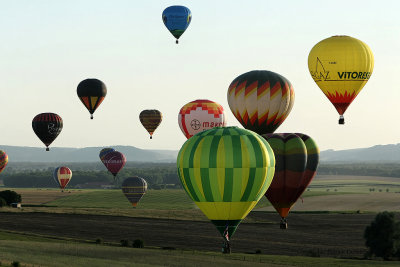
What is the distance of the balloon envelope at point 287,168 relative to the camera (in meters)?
48.0

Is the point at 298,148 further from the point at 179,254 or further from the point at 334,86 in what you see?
the point at 179,254

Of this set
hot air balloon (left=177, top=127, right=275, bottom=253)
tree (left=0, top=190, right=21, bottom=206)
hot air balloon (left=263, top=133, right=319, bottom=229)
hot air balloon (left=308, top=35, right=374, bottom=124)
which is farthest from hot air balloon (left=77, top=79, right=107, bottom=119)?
hot air balloon (left=177, top=127, right=275, bottom=253)

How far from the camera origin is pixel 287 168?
4800 centimetres

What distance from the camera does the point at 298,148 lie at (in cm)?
4838

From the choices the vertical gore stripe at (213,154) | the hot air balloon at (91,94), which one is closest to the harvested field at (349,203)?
the hot air balloon at (91,94)

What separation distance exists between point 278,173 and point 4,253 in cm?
1899

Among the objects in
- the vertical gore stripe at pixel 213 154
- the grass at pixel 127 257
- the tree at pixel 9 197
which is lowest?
the grass at pixel 127 257

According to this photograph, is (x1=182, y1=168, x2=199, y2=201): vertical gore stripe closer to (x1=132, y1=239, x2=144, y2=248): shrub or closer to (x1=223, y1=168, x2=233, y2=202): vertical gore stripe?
(x1=223, y1=168, x2=233, y2=202): vertical gore stripe

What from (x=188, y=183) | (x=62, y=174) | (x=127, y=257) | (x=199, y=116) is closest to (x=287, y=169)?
(x=188, y=183)

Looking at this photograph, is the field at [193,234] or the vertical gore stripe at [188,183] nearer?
the vertical gore stripe at [188,183]

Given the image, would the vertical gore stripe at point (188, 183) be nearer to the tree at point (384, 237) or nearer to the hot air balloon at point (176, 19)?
the tree at point (384, 237)

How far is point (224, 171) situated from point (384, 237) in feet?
87.2

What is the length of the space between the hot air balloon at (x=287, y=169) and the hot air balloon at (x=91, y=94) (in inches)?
1534

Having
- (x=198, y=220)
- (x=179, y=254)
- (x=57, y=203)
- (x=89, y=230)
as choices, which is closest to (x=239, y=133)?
(x=179, y=254)
